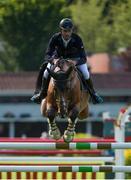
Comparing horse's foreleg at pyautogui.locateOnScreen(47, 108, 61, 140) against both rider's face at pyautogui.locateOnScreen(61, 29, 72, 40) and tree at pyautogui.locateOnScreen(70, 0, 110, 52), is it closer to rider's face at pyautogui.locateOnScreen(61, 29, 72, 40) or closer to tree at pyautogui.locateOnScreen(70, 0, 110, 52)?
rider's face at pyautogui.locateOnScreen(61, 29, 72, 40)

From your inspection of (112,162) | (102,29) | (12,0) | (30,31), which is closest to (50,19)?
(30,31)

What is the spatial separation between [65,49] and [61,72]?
60 cm

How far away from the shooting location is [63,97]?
980 cm

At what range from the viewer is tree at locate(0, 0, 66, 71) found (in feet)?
190

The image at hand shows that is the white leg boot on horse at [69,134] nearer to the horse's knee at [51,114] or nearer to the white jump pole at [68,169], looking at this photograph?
the horse's knee at [51,114]

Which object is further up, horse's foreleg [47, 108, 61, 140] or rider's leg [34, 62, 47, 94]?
rider's leg [34, 62, 47, 94]

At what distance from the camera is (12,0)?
88.5ft

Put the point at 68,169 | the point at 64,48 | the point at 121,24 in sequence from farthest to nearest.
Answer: the point at 121,24
the point at 64,48
the point at 68,169

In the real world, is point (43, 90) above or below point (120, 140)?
above

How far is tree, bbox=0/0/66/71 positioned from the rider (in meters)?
47.2

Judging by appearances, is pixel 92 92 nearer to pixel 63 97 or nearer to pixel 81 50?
pixel 81 50

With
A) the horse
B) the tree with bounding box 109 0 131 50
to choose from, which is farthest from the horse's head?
the tree with bounding box 109 0 131 50

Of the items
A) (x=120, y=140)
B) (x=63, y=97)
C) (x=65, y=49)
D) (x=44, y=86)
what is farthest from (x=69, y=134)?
(x=120, y=140)

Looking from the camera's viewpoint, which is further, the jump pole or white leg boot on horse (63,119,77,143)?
white leg boot on horse (63,119,77,143)
